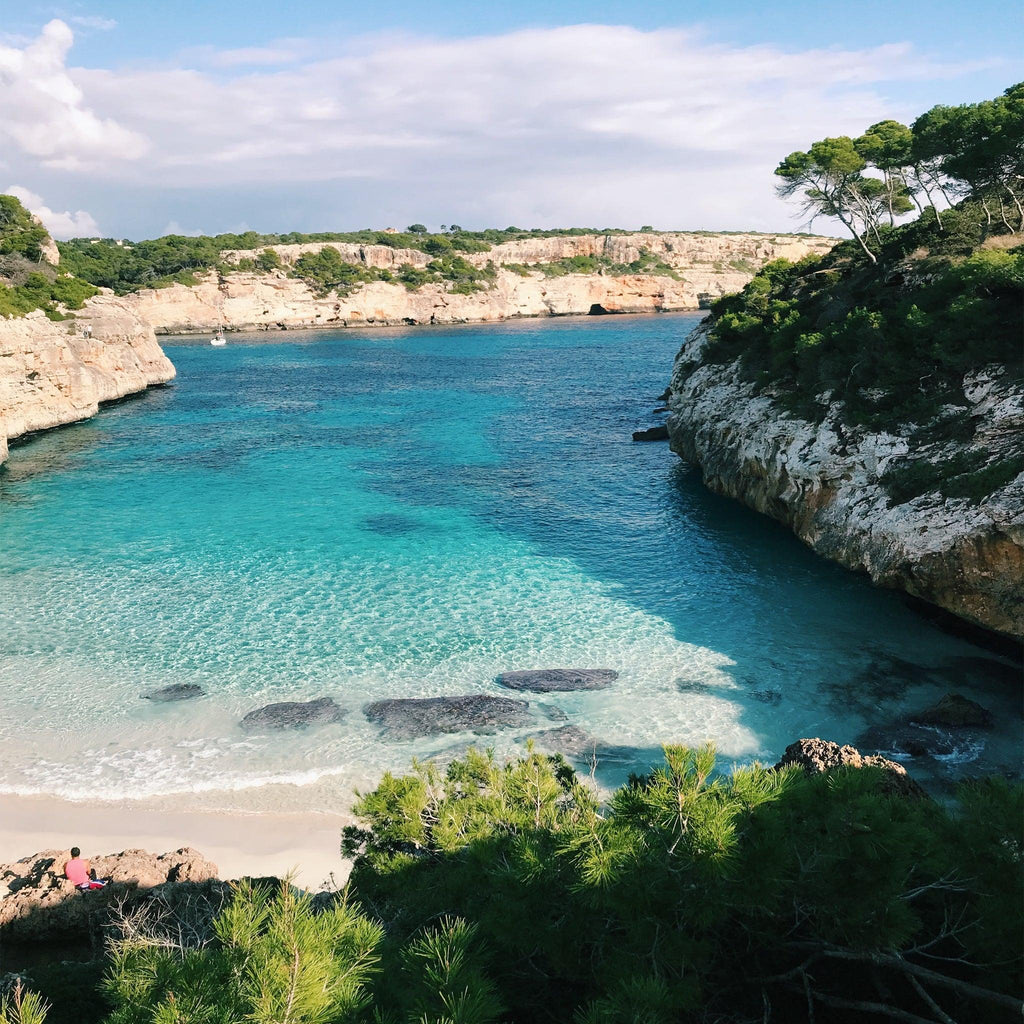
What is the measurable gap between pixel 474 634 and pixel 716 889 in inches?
546

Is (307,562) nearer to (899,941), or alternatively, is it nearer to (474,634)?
(474,634)

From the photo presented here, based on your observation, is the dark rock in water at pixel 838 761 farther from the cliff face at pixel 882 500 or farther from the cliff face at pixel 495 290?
the cliff face at pixel 495 290

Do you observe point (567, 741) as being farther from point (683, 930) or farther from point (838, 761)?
point (683, 930)

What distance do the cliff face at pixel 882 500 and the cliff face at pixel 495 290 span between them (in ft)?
317

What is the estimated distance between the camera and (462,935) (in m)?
4.85

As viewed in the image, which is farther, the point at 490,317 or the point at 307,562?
the point at 490,317

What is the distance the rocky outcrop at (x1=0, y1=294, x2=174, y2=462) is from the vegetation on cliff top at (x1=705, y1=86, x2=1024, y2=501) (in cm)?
3473

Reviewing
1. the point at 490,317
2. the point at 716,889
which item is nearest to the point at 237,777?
the point at 716,889

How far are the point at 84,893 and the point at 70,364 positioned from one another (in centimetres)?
4257

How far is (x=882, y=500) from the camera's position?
1936 cm

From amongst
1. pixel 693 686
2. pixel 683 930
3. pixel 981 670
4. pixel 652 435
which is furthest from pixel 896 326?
pixel 683 930

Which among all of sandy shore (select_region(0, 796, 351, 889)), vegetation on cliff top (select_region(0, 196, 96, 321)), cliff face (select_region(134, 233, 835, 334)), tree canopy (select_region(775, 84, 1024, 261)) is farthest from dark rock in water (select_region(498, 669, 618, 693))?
cliff face (select_region(134, 233, 835, 334))

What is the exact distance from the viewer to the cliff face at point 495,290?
108625 mm

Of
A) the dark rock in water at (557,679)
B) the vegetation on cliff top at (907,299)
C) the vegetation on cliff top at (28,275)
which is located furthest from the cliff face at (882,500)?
the vegetation on cliff top at (28,275)
